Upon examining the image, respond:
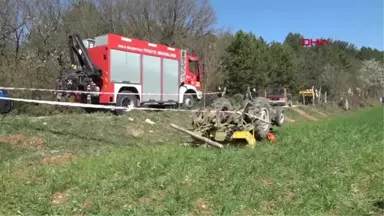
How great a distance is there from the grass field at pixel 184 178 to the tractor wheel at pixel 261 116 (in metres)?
0.91

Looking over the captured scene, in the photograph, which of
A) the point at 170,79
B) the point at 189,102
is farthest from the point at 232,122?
the point at 189,102

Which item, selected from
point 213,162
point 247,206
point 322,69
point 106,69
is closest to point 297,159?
point 213,162

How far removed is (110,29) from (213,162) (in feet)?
117

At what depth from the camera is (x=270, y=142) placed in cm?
1153

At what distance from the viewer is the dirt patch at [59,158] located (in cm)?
845

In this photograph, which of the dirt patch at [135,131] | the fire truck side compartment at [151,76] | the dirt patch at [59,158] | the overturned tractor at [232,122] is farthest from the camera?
the fire truck side compartment at [151,76]

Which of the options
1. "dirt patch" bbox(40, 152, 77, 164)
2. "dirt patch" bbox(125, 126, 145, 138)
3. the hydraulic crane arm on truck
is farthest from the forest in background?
"dirt patch" bbox(40, 152, 77, 164)

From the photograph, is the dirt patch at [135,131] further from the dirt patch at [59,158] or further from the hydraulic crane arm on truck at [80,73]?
the hydraulic crane arm on truck at [80,73]

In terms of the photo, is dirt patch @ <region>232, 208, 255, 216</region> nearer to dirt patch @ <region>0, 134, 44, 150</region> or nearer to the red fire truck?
dirt patch @ <region>0, 134, 44, 150</region>

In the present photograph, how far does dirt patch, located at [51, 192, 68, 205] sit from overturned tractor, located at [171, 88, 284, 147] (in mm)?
4688

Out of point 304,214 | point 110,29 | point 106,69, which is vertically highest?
point 110,29

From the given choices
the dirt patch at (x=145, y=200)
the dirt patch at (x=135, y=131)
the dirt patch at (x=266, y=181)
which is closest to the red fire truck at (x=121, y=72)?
the dirt patch at (x=135, y=131)

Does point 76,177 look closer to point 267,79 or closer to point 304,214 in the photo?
point 304,214

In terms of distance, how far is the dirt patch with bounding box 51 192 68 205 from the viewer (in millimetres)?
5680
